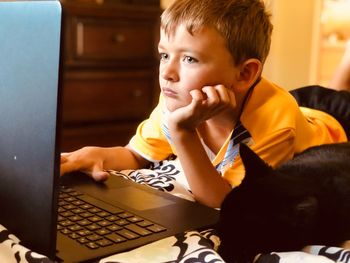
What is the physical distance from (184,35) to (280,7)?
2.27m

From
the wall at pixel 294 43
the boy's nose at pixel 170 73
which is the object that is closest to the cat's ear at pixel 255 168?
the boy's nose at pixel 170 73

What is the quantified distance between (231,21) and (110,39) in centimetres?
149

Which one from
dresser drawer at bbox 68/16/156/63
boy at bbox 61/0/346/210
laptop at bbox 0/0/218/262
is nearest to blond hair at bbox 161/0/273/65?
boy at bbox 61/0/346/210

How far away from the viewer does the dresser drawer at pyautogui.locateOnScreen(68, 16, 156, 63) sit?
2.23 meters

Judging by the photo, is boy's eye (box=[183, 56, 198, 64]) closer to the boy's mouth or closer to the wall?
the boy's mouth

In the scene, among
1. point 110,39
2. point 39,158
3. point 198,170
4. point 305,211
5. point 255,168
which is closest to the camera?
point 39,158

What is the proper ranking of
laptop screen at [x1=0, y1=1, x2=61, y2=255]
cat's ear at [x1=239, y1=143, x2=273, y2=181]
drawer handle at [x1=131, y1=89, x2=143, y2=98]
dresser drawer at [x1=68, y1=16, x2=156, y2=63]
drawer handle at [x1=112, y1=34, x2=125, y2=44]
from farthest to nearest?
drawer handle at [x1=131, y1=89, x2=143, y2=98]
drawer handle at [x1=112, y1=34, x2=125, y2=44]
dresser drawer at [x1=68, y1=16, x2=156, y2=63]
cat's ear at [x1=239, y1=143, x2=273, y2=181]
laptop screen at [x1=0, y1=1, x2=61, y2=255]

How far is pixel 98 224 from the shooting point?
66cm

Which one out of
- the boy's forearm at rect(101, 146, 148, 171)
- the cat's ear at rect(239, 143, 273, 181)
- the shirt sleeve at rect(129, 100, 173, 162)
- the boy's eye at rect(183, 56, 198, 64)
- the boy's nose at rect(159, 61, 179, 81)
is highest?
the boy's eye at rect(183, 56, 198, 64)

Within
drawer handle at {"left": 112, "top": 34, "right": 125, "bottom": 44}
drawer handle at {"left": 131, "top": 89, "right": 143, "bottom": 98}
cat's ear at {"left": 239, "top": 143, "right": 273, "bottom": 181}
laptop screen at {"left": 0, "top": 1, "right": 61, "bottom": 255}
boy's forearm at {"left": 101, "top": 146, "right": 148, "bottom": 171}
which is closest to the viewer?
laptop screen at {"left": 0, "top": 1, "right": 61, "bottom": 255}

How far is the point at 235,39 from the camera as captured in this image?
2.98 feet

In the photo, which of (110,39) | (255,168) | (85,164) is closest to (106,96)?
(110,39)

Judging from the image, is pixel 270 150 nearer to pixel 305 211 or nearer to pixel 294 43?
pixel 305 211

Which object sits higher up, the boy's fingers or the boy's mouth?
the boy's mouth
